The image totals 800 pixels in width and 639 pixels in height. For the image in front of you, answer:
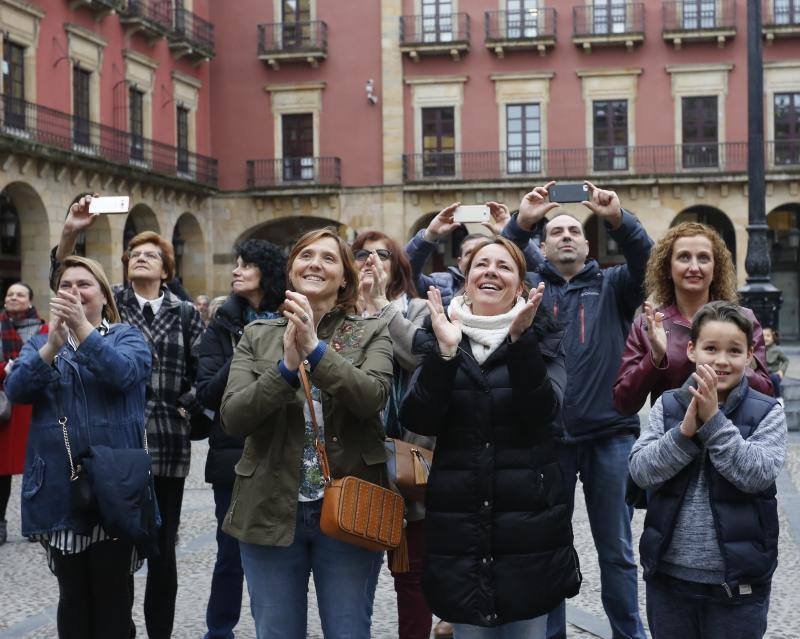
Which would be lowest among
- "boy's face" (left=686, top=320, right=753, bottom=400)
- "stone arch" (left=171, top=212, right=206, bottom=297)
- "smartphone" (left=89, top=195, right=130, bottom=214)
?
"boy's face" (left=686, top=320, right=753, bottom=400)

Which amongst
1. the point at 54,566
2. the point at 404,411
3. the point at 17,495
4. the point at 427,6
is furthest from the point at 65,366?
the point at 427,6

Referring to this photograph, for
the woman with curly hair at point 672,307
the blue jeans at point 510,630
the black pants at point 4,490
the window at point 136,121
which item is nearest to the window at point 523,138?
the window at point 136,121

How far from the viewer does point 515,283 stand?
3582 millimetres

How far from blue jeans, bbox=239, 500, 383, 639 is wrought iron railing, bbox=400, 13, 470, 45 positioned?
28688 mm

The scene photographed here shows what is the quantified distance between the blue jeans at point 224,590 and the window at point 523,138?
86.9ft

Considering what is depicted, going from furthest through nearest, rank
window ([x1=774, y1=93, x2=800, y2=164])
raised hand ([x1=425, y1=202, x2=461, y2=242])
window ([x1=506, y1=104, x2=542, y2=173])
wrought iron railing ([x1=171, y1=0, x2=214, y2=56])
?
window ([x1=506, y1=104, x2=542, y2=173]), window ([x1=774, y1=93, x2=800, y2=164]), wrought iron railing ([x1=171, y1=0, x2=214, y2=56]), raised hand ([x1=425, y1=202, x2=461, y2=242])

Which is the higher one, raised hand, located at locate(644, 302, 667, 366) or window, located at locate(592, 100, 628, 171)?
window, located at locate(592, 100, 628, 171)

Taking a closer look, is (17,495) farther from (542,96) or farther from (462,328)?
(542,96)

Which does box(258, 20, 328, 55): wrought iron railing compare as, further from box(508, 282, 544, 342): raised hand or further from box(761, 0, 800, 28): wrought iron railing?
Answer: box(508, 282, 544, 342): raised hand

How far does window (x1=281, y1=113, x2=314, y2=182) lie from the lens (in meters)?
31.9

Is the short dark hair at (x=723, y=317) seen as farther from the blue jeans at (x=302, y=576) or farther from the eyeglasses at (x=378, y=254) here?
the eyeglasses at (x=378, y=254)

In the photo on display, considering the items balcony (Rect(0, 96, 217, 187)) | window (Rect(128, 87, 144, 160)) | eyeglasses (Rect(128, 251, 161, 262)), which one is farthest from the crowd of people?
window (Rect(128, 87, 144, 160))

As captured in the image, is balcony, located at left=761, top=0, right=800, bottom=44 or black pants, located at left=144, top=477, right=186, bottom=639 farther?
balcony, located at left=761, top=0, right=800, bottom=44

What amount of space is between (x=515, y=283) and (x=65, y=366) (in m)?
1.81
